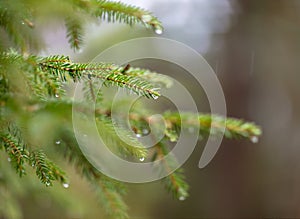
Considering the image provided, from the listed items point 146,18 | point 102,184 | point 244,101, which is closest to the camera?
point 146,18

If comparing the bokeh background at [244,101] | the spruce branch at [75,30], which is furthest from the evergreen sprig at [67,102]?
the bokeh background at [244,101]

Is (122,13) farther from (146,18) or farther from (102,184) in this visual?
(102,184)

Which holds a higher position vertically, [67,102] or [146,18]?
[146,18]

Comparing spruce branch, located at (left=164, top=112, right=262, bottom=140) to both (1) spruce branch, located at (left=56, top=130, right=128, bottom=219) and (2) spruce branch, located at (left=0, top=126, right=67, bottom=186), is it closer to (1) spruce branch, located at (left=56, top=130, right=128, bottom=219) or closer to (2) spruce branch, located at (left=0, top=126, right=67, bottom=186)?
(1) spruce branch, located at (left=56, top=130, right=128, bottom=219)

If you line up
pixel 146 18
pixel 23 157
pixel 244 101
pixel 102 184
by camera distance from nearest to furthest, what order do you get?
pixel 23 157 < pixel 146 18 < pixel 102 184 < pixel 244 101

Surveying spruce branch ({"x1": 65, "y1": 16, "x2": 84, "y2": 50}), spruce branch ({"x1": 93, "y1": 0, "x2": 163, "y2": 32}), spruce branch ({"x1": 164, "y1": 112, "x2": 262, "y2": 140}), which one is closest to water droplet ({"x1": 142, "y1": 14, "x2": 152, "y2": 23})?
spruce branch ({"x1": 93, "y1": 0, "x2": 163, "y2": 32})

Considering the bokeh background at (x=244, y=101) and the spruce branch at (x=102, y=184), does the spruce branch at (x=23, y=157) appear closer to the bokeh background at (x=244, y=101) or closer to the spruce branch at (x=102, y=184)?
the spruce branch at (x=102, y=184)

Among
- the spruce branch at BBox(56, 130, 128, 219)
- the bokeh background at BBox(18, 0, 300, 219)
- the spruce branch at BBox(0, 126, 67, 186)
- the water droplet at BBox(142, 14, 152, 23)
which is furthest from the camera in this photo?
the bokeh background at BBox(18, 0, 300, 219)

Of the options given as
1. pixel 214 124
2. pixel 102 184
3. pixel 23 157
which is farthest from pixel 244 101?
pixel 23 157

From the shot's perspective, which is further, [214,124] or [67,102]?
[214,124]
